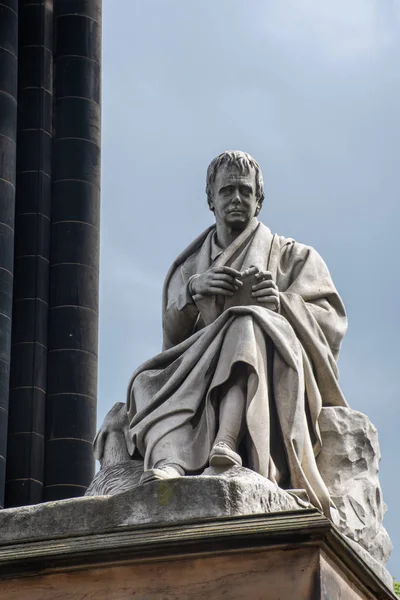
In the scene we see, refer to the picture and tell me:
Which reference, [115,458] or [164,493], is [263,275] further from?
[164,493]

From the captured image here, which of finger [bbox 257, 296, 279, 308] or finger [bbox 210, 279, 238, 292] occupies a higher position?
finger [bbox 210, 279, 238, 292]

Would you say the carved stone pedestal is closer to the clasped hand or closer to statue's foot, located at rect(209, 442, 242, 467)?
statue's foot, located at rect(209, 442, 242, 467)

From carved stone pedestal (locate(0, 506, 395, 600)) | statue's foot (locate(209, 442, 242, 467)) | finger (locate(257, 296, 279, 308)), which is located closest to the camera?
carved stone pedestal (locate(0, 506, 395, 600))

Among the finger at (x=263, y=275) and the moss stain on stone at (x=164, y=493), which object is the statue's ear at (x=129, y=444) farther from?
the moss stain on stone at (x=164, y=493)

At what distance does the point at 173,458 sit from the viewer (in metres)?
9.34

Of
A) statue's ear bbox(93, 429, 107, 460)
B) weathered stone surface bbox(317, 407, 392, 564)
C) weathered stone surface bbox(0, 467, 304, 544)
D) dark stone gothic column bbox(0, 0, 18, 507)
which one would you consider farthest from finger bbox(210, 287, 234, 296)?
dark stone gothic column bbox(0, 0, 18, 507)

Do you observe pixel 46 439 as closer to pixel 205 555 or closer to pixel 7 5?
pixel 7 5

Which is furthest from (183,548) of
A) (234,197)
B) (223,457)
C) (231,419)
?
(234,197)

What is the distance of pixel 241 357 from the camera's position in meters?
9.41

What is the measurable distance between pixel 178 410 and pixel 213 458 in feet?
1.56

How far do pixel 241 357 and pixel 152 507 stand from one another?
1.05 meters

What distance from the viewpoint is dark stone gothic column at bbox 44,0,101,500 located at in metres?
18.8

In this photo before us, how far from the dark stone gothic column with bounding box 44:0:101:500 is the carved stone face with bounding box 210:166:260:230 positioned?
8314 millimetres

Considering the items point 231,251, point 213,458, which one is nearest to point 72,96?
point 231,251
